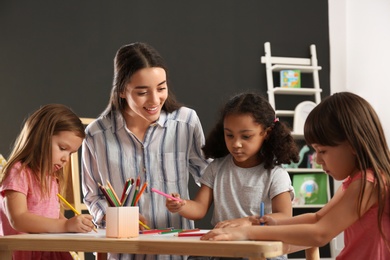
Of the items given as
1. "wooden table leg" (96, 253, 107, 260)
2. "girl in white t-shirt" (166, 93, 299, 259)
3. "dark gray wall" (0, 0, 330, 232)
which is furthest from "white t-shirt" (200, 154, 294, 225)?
"dark gray wall" (0, 0, 330, 232)

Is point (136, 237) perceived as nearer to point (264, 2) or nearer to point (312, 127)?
point (312, 127)

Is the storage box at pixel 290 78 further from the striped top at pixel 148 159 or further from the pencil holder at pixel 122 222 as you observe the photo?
the pencil holder at pixel 122 222

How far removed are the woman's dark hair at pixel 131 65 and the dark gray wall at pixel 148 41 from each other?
2711 mm

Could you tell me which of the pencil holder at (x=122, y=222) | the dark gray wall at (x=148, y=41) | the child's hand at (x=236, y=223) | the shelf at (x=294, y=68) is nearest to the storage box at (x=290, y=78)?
the shelf at (x=294, y=68)

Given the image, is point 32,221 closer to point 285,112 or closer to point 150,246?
point 150,246

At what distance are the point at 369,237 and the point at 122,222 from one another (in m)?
0.68

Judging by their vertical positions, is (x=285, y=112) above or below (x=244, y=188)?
above

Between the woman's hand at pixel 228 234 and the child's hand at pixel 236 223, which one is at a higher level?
the woman's hand at pixel 228 234

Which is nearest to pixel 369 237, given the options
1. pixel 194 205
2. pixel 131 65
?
pixel 194 205

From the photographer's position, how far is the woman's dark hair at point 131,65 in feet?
8.04

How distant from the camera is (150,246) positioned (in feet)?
5.24

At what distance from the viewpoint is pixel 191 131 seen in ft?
8.50

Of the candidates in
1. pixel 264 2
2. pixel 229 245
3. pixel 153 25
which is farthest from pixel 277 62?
pixel 229 245

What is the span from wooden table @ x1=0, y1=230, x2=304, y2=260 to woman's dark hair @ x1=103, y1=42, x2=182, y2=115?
898 mm
